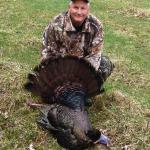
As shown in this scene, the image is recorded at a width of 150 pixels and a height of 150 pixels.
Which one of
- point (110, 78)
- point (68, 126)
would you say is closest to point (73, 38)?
point (68, 126)

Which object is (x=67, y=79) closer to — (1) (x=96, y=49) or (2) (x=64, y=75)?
(2) (x=64, y=75)

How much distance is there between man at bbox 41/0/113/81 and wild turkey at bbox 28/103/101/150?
3.29 feet

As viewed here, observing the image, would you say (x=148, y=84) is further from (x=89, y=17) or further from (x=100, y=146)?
(x=100, y=146)

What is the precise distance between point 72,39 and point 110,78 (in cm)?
239

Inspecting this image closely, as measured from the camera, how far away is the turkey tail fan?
6.97 m

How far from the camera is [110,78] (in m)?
9.82

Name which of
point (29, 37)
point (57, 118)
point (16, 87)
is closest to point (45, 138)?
point (57, 118)

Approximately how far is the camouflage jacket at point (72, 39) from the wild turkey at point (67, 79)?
1.33 ft

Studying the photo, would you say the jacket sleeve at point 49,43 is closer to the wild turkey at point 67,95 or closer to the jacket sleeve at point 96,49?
the wild turkey at point 67,95

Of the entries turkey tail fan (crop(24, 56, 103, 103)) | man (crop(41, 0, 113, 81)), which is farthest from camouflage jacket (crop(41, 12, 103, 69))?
turkey tail fan (crop(24, 56, 103, 103))

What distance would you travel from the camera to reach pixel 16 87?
7852mm

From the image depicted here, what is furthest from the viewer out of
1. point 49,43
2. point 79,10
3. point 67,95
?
point 49,43

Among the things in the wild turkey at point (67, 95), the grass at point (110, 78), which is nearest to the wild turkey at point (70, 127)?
the wild turkey at point (67, 95)

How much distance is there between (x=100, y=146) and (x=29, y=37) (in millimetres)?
5910
